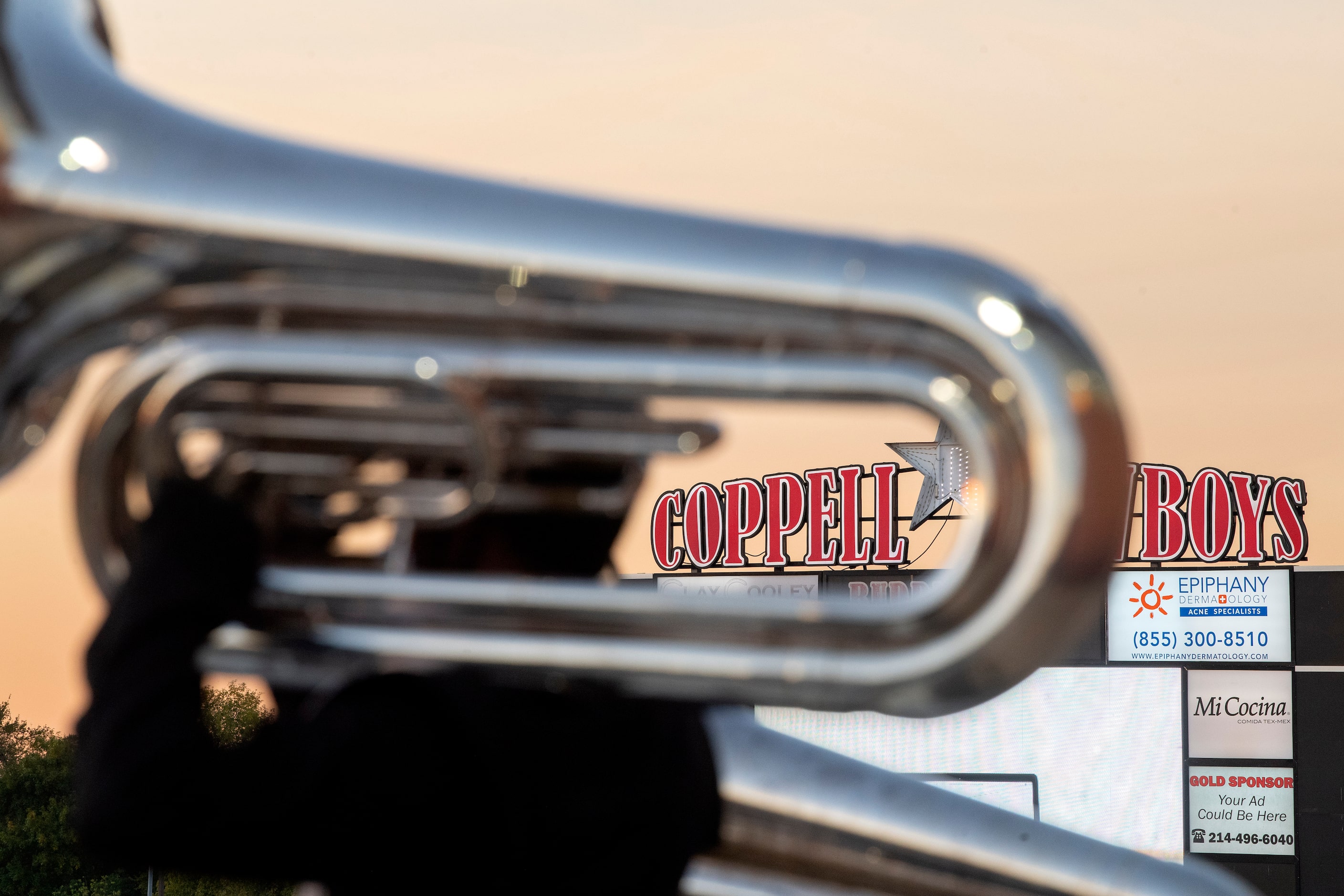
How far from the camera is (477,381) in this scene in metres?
1.50

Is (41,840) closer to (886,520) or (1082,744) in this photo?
(886,520)

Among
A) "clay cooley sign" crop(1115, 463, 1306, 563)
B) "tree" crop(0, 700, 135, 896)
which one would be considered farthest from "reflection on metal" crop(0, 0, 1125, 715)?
"tree" crop(0, 700, 135, 896)

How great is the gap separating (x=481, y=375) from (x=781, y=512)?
2141cm

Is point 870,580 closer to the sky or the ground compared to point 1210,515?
closer to the ground

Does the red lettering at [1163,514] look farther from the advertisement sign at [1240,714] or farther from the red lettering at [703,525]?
the red lettering at [703,525]

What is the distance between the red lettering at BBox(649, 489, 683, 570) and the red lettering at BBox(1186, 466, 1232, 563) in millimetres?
7858

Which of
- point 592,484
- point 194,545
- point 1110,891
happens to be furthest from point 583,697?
point 1110,891

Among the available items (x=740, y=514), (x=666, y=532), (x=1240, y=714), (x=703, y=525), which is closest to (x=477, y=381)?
(x=1240, y=714)

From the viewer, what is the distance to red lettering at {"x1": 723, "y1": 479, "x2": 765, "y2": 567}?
22.4 metres

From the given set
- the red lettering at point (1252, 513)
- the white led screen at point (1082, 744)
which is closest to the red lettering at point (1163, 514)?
the red lettering at point (1252, 513)

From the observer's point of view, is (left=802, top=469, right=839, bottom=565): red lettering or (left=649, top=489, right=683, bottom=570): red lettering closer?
(left=802, top=469, right=839, bottom=565): red lettering

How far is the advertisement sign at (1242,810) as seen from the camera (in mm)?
19469

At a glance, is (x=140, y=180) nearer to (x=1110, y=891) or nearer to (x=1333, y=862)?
(x=1110, y=891)

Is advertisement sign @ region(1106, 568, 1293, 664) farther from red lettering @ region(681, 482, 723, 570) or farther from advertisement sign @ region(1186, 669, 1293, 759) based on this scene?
red lettering @ region(681, 482, 723, 570)
